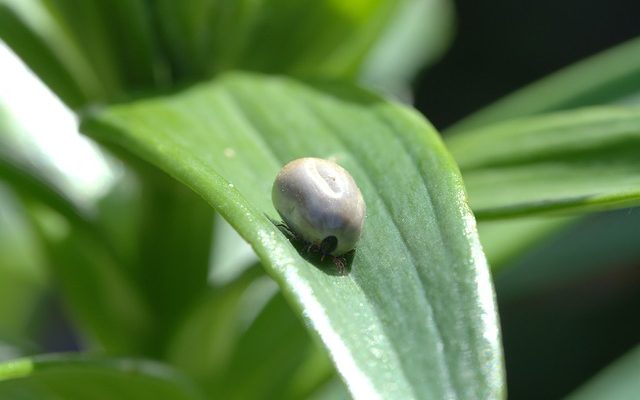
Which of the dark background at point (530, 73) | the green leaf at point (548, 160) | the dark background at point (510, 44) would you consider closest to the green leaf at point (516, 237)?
the green leaf at point (548, 160)

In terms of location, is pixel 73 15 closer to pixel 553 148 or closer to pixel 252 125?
pixel 252 125

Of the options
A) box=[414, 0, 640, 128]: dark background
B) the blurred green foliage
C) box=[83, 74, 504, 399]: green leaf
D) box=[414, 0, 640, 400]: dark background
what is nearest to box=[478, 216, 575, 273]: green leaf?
the blurred green foliage

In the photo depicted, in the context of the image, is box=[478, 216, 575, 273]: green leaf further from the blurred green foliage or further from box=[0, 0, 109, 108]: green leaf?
box=[0, 0, 109, 108]: green leaf

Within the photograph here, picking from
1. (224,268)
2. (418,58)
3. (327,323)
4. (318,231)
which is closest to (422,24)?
(418,58)

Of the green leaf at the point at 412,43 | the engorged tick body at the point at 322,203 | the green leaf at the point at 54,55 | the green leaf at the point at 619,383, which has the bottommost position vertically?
the green leaf at the point at 619,383

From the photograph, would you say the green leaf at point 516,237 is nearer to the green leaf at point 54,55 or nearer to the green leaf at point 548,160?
the green leaf at point 548,160

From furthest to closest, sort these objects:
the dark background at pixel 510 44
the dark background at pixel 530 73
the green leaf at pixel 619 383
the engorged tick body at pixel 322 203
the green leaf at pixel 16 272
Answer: the dark background at pixel 510 44, the dark background at pixel 530 73, the green leaf at pixel 16 272, the green leaf at pixel 619 383, the engorged tick body at pixel 322 203

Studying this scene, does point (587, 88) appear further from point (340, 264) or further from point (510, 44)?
point (510, 44)
